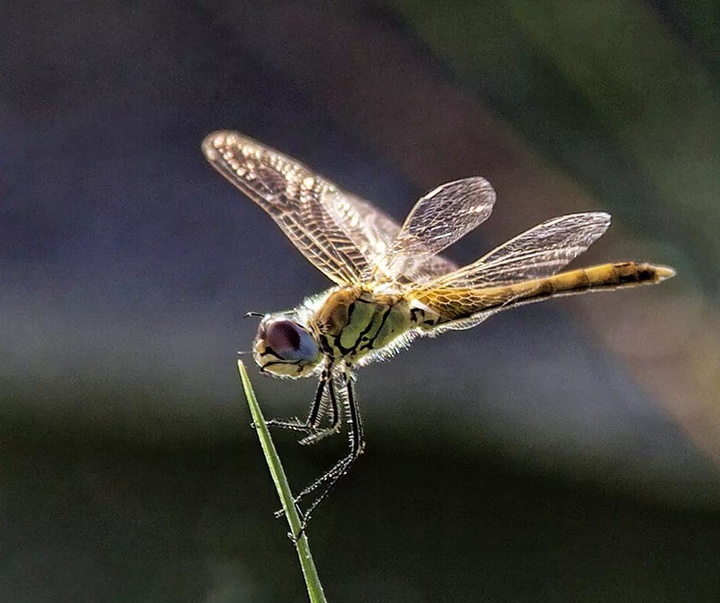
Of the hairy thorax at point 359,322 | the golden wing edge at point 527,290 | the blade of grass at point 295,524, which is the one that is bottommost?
the blade of grass at point 295,524

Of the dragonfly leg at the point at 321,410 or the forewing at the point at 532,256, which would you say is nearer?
the dragonfly leg at the point at 321,410

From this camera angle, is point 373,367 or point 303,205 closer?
point 303,205

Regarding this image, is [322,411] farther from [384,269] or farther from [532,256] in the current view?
[532,256]

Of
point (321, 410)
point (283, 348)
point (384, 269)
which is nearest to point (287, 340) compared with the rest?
point (283, 348)

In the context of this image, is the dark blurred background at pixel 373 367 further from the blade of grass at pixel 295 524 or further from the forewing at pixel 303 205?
Result: the blade of grass at pixel 295 524

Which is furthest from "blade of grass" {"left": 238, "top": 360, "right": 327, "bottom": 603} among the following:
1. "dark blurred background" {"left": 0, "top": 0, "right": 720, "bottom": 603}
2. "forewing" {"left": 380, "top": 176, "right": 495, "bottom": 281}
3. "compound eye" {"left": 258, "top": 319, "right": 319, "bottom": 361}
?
"dark blurred background" {"left": 0, "top": 0, "right": 720, "bottom": 603}

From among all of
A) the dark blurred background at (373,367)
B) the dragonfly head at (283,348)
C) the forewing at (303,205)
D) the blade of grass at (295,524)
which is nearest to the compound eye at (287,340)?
the dragonfly head at (283,348)

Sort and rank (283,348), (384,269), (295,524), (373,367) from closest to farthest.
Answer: (295,524) → (283,348) → (384,269) → (373,367)

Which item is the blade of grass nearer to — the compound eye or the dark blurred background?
the compound eye
